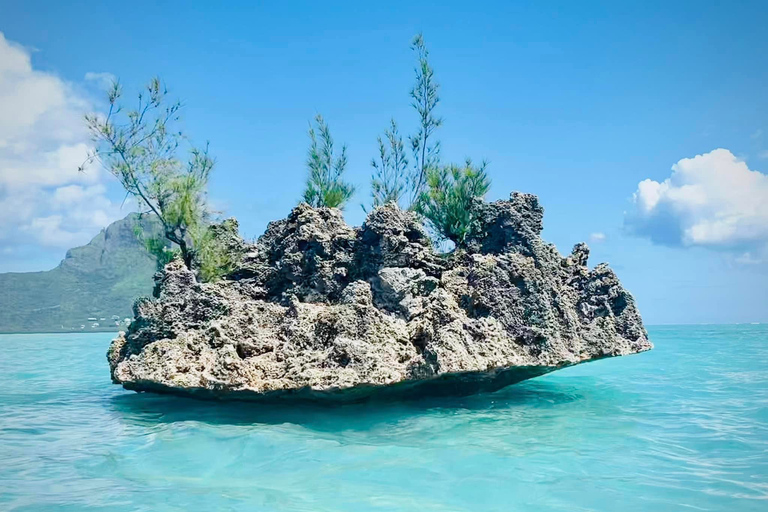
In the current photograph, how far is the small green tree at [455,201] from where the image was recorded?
1003cm

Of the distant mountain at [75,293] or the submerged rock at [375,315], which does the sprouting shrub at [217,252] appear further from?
the distant mountain at [75,293]

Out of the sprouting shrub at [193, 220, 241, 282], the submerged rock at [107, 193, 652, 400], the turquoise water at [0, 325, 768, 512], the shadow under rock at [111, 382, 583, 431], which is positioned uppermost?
the sprouting shrub at [193, 220, 241, 282]

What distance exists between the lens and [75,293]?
9869 centimetres

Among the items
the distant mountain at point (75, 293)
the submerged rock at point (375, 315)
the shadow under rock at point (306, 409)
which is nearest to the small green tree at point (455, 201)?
the submerged rock at point (375, 315)

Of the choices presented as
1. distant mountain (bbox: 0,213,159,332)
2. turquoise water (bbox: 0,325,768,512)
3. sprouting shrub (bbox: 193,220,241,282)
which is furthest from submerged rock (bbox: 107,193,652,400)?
distant mountain (bbox: 0,213,159,332)

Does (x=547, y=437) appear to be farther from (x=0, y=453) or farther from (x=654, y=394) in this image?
(x=0, y=453)

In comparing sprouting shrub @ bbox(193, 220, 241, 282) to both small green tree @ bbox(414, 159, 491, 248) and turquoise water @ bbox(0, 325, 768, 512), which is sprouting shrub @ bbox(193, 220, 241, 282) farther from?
small green tree @ bbox(414, 159, 491, 248)

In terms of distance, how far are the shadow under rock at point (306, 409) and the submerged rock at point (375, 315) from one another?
9.9 inches

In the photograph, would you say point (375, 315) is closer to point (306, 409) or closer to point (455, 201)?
point (306, 409)

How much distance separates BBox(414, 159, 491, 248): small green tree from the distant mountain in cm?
7446

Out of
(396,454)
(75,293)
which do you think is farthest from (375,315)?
(75,293)

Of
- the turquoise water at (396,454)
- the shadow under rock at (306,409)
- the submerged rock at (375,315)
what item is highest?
the submerged rock at (375,315)

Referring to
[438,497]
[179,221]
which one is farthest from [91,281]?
[438,497]

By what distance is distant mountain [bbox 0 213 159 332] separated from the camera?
86.8 meters
